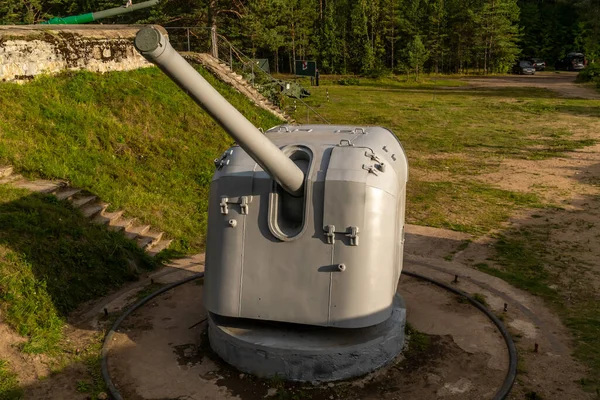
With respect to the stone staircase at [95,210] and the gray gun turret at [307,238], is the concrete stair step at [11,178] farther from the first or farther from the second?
the gray gun turret at [307,238]

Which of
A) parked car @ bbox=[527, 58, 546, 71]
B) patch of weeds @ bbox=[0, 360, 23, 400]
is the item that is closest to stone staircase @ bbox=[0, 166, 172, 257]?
patch of weeds @ bbox=[0, 360, 23, 400]

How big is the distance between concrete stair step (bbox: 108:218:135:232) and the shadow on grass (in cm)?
35

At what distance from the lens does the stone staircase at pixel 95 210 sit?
11.9m

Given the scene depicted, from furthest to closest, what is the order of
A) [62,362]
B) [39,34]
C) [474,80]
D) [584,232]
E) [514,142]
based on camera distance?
[474,80], [514,142], [39,34], [584,232], [62,362]

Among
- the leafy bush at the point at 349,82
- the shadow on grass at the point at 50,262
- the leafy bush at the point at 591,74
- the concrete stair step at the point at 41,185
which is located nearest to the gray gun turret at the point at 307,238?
the shadow on grass at the point at 50,262

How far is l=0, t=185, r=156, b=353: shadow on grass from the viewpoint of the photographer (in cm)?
869

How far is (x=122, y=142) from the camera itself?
1552 centimetres

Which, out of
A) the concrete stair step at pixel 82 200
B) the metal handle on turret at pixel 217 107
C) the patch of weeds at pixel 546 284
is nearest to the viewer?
the metal handle on turret at pixel 217 107

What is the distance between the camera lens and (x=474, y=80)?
47.4 m

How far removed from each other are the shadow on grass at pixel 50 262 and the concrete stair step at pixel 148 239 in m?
0.40

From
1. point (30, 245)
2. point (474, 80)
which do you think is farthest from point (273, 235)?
point (474, 80)

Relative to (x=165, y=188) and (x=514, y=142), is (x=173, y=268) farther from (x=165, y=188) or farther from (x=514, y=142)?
(x=514, y=142)

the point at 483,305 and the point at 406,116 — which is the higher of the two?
the point at 406,116

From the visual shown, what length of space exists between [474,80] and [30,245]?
1722 inches
